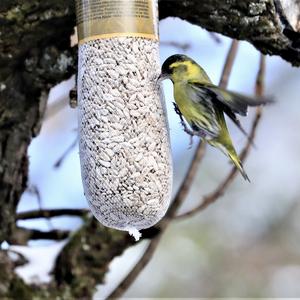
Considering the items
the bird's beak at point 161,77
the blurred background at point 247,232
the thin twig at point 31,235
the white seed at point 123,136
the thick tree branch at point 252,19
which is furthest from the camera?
the blurred background at point 247,232

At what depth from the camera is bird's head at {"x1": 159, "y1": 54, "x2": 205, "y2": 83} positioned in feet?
6.66

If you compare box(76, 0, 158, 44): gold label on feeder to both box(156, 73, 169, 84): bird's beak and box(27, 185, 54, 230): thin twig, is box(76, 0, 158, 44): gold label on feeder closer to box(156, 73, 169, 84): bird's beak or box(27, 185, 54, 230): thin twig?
box(156, 73, 169, 84): bird's beak

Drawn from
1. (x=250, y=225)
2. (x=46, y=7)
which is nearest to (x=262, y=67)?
(x=46, y=7)

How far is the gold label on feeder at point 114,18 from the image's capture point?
1914mm

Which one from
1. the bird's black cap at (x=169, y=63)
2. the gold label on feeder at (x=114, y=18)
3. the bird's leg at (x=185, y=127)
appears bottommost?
the bird's leg at (x=185, y=127)

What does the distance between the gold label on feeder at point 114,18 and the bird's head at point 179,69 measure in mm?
112

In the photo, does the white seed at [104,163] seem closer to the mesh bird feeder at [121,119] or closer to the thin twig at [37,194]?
the mesh bird feeder at [121,119]

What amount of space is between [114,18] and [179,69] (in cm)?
24

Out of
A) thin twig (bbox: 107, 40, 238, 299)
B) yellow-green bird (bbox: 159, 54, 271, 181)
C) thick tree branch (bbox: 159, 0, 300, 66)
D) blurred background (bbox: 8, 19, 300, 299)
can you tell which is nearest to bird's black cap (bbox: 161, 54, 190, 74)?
yellow-green bird (bbox: 159, 54, 271, 181)

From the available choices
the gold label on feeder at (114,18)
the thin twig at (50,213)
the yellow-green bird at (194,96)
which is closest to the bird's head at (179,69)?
the yellow-green bird at (194,96)

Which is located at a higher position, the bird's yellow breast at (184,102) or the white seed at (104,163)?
the bird's yellow breast at (184,102)

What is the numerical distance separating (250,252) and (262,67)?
3.99 m

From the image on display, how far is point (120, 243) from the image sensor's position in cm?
280

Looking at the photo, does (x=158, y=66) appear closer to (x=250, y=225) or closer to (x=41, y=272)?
(x=41, y=272)
